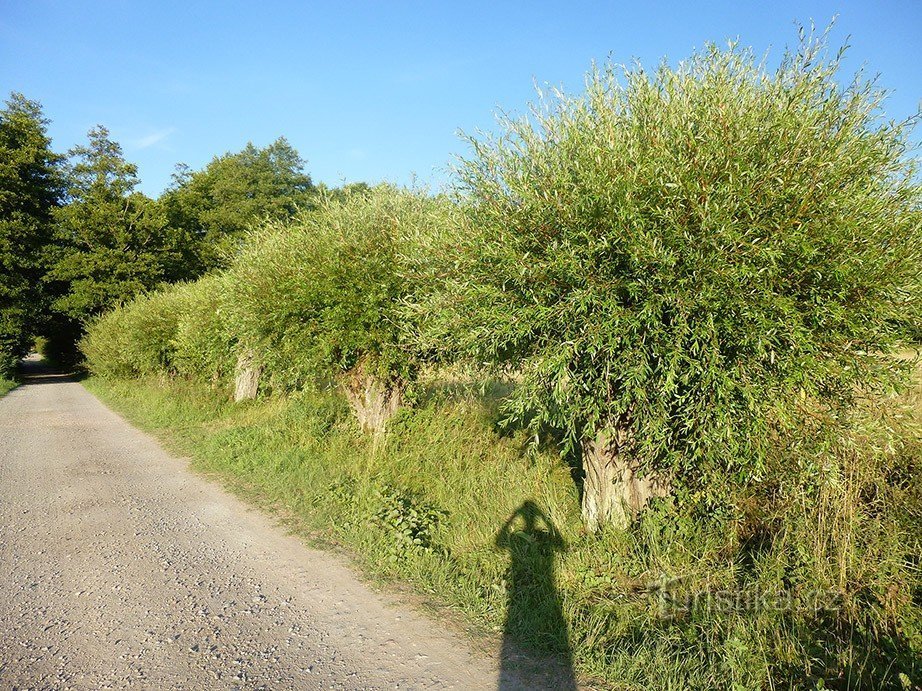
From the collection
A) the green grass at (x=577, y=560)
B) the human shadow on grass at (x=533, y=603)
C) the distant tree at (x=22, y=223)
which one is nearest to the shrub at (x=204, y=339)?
the green grass at (x=577, y=560)

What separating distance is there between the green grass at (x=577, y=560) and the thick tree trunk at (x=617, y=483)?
28 cm

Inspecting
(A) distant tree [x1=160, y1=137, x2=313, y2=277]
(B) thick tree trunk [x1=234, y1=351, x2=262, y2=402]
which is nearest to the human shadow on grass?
(B) thick tree trunk [x1=234, y1=351, x2=262, y2=402]

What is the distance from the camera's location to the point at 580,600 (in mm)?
5023

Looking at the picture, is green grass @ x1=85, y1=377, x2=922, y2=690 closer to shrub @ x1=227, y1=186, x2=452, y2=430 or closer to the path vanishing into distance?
the path vanishing into distance

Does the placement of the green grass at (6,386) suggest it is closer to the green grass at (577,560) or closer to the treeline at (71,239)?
the treeline at (71,239)

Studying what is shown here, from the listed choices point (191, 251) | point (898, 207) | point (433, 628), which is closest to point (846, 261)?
point (898, 207)

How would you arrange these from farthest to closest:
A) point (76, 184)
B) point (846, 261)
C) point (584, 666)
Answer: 1. point (76, 184)
2. point (846, 261)
3. point (584, 666)

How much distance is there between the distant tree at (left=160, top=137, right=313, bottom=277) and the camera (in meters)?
49.1

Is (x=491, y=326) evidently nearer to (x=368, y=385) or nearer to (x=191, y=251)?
(x=368, y=385)

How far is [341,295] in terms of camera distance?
31.8ft

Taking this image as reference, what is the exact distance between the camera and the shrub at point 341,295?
9.73m

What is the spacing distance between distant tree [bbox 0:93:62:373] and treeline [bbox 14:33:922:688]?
1542 inches

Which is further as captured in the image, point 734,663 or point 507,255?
point 507,255

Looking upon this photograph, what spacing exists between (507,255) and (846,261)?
282 cm
